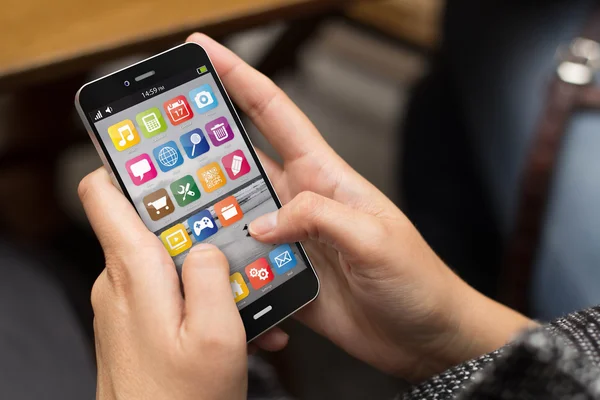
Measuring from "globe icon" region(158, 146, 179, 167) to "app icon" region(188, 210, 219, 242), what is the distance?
53mm

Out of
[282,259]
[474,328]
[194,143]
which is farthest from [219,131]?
[474,328]

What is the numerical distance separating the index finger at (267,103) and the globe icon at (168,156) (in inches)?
3.5

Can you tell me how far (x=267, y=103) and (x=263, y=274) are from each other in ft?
0.53

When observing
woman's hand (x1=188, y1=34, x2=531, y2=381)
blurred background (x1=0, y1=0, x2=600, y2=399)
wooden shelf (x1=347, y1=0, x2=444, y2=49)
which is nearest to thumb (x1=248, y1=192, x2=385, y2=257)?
woman's hand (x1=188, y1=34, x2=531, y2=381)

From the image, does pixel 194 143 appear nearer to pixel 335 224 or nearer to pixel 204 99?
pixel 204 99

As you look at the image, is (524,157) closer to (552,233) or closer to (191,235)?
(552,233)

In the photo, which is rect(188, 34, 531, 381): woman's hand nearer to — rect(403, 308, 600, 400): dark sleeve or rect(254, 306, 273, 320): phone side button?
rect(254, 306, 273, 320): phone side button

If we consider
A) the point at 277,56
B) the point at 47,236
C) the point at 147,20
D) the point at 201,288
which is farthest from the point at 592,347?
the point at 47,236

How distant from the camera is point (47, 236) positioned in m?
1.10

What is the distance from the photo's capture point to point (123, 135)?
50 centimetres

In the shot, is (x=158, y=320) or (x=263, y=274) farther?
(x=263, y=274)

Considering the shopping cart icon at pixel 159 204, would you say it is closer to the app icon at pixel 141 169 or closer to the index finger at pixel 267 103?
the app icon at pixel 141 169

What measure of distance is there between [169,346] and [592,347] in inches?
11.2

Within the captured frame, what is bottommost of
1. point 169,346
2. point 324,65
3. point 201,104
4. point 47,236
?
point 47,236
